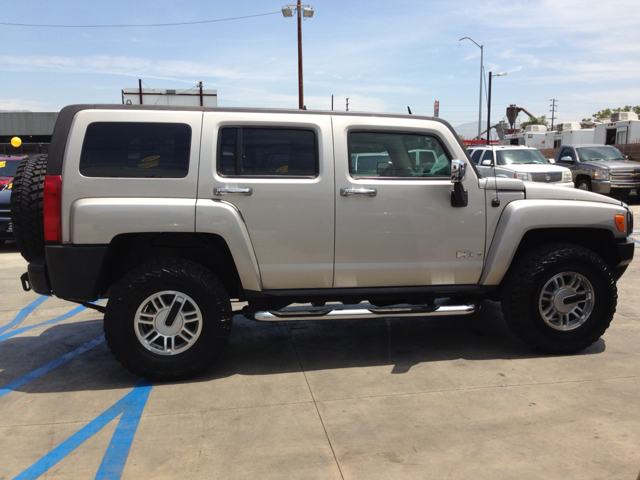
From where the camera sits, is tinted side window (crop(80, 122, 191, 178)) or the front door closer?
tinted side window (crop(80, 122, 191, 178))

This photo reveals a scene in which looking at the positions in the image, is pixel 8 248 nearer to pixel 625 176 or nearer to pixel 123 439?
pixel 123 439

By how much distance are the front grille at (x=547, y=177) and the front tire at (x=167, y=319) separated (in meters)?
12.8

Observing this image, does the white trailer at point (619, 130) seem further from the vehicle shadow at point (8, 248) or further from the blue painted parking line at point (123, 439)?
the blue painted parking line at point (123, 439)

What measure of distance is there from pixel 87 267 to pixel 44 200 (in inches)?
22.1

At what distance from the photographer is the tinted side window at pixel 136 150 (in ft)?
13.6

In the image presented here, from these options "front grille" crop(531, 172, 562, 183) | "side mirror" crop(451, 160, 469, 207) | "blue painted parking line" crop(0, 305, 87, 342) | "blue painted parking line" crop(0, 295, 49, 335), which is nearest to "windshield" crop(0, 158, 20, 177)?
"blue painted parking line" crop(0, 295, 49, 335)

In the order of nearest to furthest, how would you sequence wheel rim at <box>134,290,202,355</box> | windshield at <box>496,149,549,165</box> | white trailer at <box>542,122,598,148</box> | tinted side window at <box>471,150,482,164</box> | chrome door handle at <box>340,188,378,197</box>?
1. wheel rim at <box>134,290,202,355</box>
2. chrome door handle at <box>340,188,378,197</box>
3. windshield at <box>496,149,549,165</box>
4. tinted side window at <box>471,150,482,164</box>
5. white trailer at <box>542,122,598,148</box>

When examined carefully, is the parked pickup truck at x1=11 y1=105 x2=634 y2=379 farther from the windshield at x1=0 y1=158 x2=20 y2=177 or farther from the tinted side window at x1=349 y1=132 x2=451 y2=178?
the windshield at x1=0 y1=158 x2=20 y2=177

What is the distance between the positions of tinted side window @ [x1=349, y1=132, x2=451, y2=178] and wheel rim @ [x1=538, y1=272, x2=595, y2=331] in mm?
1325

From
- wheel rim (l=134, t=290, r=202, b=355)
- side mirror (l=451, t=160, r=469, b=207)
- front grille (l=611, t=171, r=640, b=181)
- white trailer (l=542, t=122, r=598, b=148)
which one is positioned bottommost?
wheel rim (l=134, t=290, r=202, b=355)

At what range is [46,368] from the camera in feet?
15.4

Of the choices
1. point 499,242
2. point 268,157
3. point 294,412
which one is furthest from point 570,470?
point 268,157

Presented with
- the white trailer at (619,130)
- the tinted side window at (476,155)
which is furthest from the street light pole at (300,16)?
the white trailer at (619,130)

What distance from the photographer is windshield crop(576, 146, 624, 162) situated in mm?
18859
